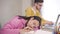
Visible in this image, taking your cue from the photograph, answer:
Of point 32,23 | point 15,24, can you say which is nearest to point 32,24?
point 32,23

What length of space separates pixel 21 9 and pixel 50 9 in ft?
0.78

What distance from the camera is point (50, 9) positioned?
3.28ft

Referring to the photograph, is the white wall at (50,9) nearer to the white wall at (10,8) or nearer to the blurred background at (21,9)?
the blurred background at (21,9)

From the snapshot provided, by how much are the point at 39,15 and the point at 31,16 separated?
68 mm

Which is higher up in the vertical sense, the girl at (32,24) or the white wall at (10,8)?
the white wall at (10,8)

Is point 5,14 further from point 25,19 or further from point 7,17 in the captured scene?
point 25,19

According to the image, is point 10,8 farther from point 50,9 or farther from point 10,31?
point 50,9

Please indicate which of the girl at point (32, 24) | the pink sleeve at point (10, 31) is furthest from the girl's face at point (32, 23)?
the pink sleeve at point (10, 31)

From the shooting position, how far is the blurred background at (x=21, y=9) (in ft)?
3.26

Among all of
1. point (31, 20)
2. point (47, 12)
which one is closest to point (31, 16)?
point (31, 20)

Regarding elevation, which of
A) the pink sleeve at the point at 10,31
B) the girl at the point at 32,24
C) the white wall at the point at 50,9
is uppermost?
the white wall at the point at 50,9

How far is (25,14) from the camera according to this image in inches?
39.8

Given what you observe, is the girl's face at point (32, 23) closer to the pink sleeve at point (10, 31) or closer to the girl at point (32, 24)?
the girl at point (32, 24)

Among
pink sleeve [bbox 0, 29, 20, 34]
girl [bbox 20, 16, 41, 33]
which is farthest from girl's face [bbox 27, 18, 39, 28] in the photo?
pink sleeve [bbox 0, 29, 20, 34]
